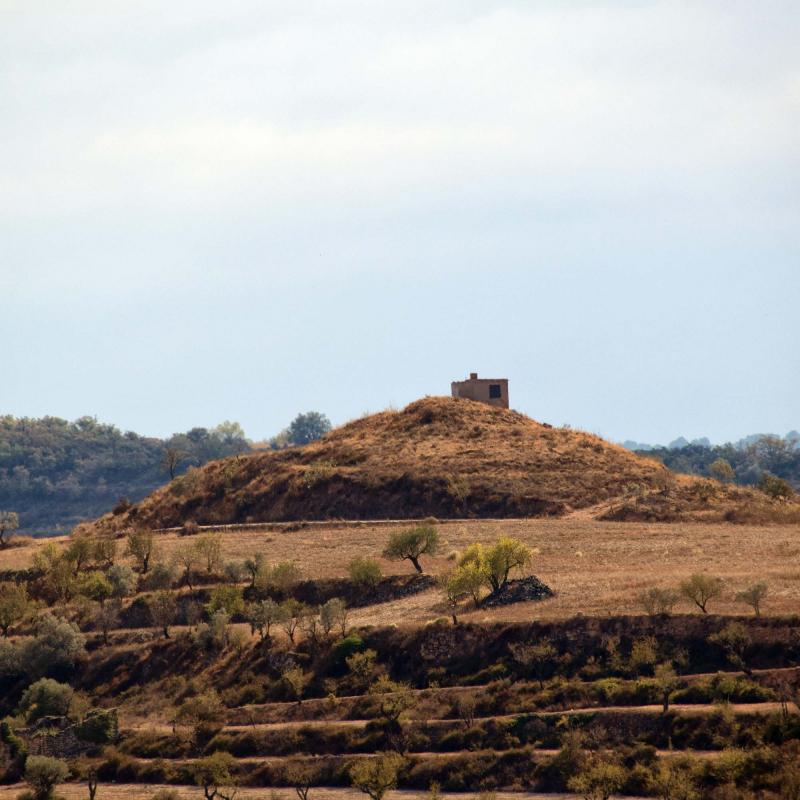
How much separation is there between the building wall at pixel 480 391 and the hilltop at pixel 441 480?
3.30 meters

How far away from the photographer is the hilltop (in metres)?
85.6

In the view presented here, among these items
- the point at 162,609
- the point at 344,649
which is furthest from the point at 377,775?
the point at 162,609

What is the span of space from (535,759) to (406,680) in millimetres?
9599

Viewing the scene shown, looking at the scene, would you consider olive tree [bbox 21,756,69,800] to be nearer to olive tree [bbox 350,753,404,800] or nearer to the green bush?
olive tree [bbox 350,753,404,800]

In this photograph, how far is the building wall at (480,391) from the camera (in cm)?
10944

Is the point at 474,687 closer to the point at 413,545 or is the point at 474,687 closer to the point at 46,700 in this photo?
the point at 413,545

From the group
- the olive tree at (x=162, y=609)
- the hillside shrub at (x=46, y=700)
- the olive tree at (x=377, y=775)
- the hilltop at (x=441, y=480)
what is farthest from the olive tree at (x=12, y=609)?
the olive tree at (x=377, y=775)

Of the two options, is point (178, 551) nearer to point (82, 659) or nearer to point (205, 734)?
point (82, 659)

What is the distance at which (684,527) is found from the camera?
76562 mm

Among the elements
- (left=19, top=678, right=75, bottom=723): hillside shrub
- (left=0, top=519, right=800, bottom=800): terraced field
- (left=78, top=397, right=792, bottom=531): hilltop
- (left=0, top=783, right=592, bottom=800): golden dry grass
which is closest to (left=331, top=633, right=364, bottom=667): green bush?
A: (left=0, top=519, right=800, bottom=800): terraced field

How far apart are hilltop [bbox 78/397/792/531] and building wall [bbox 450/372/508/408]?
10.8 feet

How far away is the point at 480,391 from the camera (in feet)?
359

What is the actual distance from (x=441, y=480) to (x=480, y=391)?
21220 millimetres

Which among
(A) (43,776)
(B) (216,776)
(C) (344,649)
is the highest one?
(C) (344,649)
